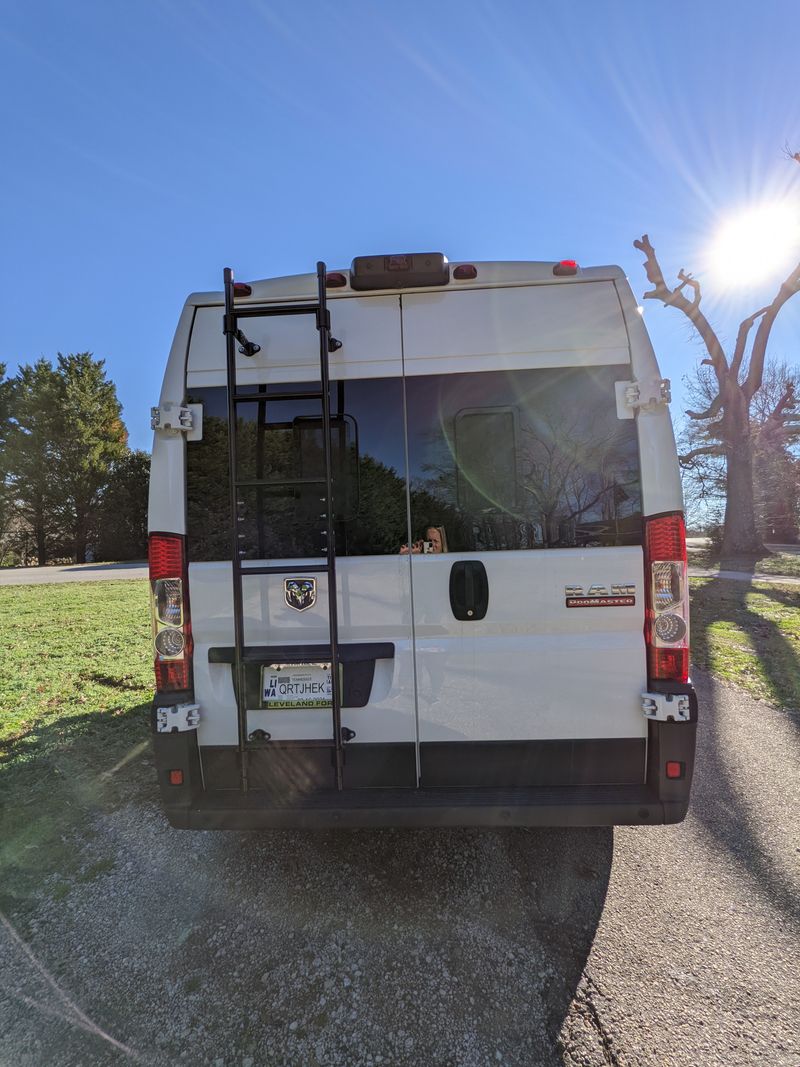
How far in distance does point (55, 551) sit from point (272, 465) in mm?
36601

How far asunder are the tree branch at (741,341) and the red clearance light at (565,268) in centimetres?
2125

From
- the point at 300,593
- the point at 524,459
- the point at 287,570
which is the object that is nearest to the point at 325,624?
the point at 300,593

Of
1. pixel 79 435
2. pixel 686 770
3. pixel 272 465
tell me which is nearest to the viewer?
pixel 686 770

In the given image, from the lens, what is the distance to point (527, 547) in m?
2.42

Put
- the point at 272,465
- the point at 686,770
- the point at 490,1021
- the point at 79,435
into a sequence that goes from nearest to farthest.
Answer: the point at 490,1021, the point at 686,770, the point at 272,465, the point at 79,435

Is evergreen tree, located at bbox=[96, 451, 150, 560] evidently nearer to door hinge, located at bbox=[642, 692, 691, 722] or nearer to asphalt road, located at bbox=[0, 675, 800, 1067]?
asphalt road, located at bbox=[0, 675, 800, 1067]

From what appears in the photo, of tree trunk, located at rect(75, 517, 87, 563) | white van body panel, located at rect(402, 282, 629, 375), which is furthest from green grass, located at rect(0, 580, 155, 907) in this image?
tree trunk, located at rect(75, 517, 87, 563)

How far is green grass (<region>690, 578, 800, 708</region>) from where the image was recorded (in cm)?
576

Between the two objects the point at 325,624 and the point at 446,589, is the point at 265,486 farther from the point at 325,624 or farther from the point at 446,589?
the point at 446,589

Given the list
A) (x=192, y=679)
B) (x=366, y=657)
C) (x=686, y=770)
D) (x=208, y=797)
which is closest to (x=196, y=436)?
(x=192, y=679)

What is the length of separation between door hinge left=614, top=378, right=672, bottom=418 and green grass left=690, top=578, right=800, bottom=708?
4.27 m

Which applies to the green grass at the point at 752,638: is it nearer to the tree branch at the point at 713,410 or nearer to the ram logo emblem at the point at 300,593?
the ram logo emblem at the point at 300,593

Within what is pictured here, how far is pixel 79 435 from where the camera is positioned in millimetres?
32812

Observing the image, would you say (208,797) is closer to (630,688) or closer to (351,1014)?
(351,1014)
